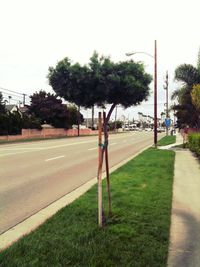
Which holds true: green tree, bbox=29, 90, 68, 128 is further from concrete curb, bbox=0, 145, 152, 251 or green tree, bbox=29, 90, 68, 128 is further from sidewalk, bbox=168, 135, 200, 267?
concrete curb, bbox=0, 145, 152, 251

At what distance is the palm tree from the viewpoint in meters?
27.6

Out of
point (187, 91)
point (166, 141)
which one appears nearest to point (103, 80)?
point (187, 91)

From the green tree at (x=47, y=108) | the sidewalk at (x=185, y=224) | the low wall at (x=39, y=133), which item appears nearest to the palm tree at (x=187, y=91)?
the sidewalk at (x=185, y=224)

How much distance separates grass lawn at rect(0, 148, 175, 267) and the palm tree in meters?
19.5

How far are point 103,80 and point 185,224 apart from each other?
112 inches

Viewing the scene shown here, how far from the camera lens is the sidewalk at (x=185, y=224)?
520cm

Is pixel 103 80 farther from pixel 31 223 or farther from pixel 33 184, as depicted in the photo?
pixel 33 184

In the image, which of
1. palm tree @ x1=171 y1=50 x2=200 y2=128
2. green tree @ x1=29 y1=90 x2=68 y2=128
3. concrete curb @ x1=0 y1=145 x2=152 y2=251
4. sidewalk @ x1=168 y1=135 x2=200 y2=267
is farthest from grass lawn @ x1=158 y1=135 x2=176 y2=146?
concrete curb @ x1=0 y1=145 x2=152 y2=251

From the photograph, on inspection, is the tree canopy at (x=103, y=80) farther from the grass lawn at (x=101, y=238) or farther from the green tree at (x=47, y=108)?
the green tree at (x=47, y=108)

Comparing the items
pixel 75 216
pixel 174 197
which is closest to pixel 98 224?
pixel 75 216

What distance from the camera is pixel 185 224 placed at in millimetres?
6941

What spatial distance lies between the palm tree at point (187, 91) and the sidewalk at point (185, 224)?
16341 mm

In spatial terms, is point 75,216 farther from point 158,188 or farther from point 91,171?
point 91,171

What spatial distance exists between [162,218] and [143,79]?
2448mm
